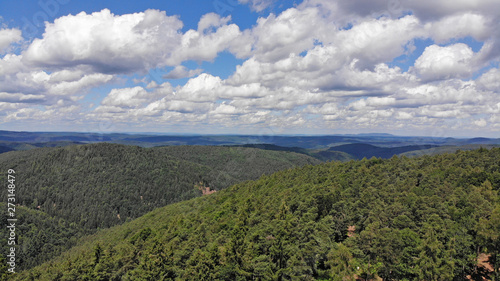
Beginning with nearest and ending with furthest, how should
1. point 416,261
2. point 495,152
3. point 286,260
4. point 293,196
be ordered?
point 416,261 → point 286,260 → point 293,196 → point 495,152

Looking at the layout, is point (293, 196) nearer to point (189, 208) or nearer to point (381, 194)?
point (381, 194)

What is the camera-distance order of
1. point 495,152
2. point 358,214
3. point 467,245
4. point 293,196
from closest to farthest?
point 467,245 < point 358,214 < point 293,196 < point 495,152

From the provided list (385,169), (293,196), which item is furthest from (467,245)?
(385,169)

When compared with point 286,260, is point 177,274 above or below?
below

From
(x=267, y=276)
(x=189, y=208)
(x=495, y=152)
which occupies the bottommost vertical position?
(x=189, y=208)

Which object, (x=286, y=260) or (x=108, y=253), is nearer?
(x=286, y=260)

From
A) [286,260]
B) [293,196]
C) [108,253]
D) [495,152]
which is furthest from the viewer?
[495,152]

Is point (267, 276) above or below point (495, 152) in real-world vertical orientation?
below

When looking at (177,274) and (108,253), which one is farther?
(108,253)

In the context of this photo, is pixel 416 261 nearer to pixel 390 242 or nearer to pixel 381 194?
pixel 390 242

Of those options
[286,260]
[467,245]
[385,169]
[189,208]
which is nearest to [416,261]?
[467,245]
